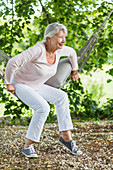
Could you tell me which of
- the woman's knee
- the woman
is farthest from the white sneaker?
the woman's knee

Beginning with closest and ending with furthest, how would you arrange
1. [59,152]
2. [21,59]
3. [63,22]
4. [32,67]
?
[21,59] → [32,67] → [59,152] → [63,22]

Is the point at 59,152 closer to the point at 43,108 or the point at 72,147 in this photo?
the point at 72,147

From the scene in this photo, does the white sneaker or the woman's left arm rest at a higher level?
the woman's left arm

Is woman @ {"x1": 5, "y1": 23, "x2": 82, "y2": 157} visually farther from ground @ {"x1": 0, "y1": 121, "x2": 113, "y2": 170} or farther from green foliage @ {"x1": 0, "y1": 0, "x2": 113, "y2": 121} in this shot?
green foliage @ {"x1": 0, "y1": 0, "x2": 113, "y2": 121}

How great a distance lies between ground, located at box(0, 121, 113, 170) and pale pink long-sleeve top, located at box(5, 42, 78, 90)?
64cm

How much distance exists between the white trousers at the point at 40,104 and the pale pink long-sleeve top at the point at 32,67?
68mm

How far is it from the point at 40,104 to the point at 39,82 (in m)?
0.27

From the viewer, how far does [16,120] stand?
4.29m

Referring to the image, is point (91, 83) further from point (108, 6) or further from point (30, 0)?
point (30, 0)

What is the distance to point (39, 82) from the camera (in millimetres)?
2359

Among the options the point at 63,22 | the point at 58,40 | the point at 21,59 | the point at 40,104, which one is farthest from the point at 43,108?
the point at 63,22

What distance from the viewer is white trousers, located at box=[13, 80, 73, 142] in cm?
218

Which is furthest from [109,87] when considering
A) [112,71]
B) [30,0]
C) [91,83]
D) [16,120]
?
[30,0]

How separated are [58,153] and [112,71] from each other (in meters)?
1.73
